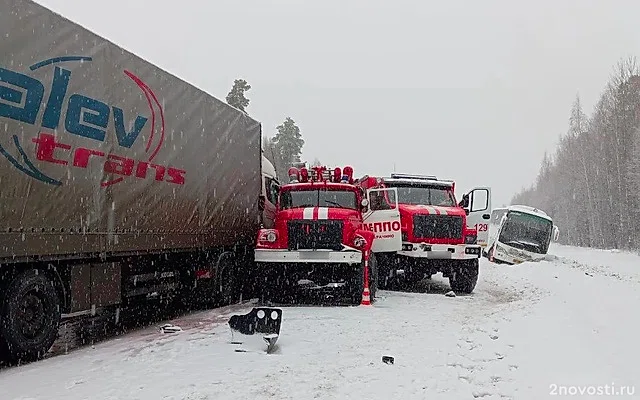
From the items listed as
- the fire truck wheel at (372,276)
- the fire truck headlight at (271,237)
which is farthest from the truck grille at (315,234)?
the fire truck wheel at (372,276)

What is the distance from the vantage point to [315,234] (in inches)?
474

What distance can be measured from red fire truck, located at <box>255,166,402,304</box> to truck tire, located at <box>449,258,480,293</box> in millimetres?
3280

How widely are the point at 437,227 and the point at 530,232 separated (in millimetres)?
14449

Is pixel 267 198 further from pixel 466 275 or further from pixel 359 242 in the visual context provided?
pixel 466 275

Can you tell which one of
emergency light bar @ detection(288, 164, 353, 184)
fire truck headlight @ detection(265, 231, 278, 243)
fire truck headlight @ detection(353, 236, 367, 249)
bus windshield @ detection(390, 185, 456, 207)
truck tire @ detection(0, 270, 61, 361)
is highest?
emergency light bar @ detection(288, 164, 353, 184)

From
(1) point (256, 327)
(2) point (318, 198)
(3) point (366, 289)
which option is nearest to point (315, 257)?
(3) point (366, 289)

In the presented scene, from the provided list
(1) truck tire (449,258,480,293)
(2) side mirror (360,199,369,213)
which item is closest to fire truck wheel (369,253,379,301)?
(2) side mirror (360,199,369,213)

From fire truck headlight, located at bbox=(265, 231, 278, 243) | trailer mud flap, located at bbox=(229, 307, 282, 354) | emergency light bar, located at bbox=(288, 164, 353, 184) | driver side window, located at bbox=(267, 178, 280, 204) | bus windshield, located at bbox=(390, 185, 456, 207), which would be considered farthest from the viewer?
bus windshield, located at bbox=(390, 185, 456, 207)

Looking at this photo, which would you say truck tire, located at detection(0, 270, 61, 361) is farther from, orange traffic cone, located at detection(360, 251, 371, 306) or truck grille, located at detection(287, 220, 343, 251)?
orange traffic cone, located at detection(360, 251, 371, 306)

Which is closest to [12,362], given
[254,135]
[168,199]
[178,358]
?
[178,358]

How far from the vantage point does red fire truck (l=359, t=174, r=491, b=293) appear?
1489 cm

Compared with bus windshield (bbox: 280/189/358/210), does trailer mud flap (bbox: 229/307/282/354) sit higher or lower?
lower

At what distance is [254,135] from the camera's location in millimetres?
14352

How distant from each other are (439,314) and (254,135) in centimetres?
594
